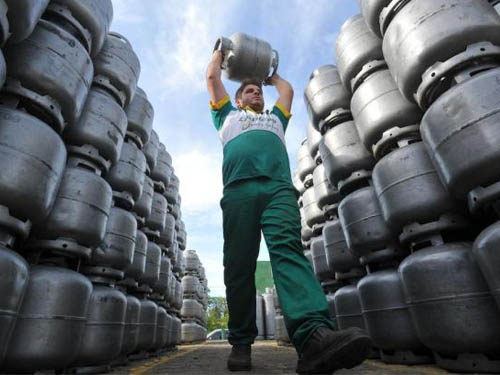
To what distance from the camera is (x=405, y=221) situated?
6.82ft

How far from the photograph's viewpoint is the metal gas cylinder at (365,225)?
7.97 ft

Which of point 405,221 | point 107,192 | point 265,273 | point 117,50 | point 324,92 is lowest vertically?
point 405,221

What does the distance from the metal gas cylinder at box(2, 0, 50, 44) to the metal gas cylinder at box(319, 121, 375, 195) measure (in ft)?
7.58

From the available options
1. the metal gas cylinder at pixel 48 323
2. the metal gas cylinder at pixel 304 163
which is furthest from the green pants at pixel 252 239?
the metal gas cylinder at pixel 304 163

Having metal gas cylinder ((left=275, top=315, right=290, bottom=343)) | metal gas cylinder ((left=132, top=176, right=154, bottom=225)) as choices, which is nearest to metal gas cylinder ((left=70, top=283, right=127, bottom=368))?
metal gas cylinder ((left=132, top=176, right=154, bottom=225))

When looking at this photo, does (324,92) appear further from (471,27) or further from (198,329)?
(198,329)

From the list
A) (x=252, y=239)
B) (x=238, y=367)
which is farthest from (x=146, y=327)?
(x=252, y=239)

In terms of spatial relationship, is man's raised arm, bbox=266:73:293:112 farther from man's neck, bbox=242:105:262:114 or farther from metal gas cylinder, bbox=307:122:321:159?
metal gas cylinder, bbox=307:122:321:159

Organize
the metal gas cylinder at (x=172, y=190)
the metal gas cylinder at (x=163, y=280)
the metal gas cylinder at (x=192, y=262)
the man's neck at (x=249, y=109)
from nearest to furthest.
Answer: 1. the man's neck at (x=249, y=109)
2. the metal gas cylinder at (x=163, y=280)
3. the metal gas cylinder at (x=172, y=190)
4. the metal gas cylinder at (x=192, y=262)

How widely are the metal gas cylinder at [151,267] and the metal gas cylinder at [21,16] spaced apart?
272 centimetres

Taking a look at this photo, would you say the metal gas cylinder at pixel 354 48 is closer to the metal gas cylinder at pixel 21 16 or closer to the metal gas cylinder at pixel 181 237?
the metal gas cylinder at pixel 21 16

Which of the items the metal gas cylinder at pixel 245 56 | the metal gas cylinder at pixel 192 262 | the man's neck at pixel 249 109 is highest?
the metal gas cylinder at pixel 192 262

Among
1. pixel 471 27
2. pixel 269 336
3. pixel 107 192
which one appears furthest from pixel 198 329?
pixel 471 27

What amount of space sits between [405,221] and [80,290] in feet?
6.60
